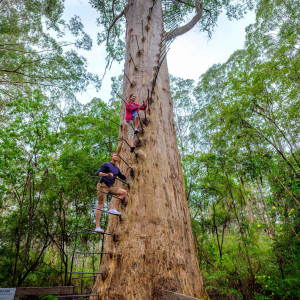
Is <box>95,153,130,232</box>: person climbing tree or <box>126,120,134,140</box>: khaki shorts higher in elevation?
<box>126,120,134,140</box>: khaki shorts

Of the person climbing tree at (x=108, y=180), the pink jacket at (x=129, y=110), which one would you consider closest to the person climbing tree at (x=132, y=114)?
the pink jacket at (x=129, y=110)

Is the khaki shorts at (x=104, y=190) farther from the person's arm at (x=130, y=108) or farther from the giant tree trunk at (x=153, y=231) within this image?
the person's arm at (x=130, y=108)

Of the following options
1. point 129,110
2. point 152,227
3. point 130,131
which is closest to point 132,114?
point 129,110

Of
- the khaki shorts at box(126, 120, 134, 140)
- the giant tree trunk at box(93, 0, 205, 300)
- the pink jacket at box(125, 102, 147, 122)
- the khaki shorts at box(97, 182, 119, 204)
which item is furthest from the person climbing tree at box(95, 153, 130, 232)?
the pink jacket at box(125, 102, 147, 122)

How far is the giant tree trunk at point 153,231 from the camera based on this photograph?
4.79 ft

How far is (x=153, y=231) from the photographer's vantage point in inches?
65.0

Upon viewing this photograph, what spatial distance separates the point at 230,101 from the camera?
534 cm

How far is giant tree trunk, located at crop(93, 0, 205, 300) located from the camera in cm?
146

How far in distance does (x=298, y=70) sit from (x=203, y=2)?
4792 millimetres

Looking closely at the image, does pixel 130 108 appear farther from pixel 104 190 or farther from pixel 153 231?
pixel 153 231

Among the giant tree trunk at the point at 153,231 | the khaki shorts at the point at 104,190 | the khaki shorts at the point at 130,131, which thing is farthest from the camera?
the khaki shorts at the point at 130,131

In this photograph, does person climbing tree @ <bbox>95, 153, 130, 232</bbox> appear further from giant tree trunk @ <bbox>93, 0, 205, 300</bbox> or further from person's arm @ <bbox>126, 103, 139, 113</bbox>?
person's arm @ <bbox>126, 103, 139, 113</bbox>

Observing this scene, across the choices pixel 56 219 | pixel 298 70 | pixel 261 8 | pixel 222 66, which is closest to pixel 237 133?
pixel 298 70

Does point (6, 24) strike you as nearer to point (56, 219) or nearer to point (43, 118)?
point (43, 118)
